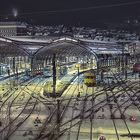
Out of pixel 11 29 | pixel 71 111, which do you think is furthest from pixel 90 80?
pixel 11 29

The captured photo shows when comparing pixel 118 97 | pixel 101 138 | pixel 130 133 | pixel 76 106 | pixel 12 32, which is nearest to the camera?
pixel 101 138

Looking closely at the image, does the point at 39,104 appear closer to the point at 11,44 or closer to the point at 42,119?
the point at 42,119

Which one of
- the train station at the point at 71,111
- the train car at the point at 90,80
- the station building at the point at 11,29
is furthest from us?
the station building at the point at 11,29

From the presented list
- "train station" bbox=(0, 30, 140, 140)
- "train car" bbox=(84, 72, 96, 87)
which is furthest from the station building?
"train car" bbox=(84, 72, 96, 87)

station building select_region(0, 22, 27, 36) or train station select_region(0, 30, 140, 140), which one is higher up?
station building select_region(0, 22, 27, 36)

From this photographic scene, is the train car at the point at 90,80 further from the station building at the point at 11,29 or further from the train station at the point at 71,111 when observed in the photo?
the station building at the point at 11,29

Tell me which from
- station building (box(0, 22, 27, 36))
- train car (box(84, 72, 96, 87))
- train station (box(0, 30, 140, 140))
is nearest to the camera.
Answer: train station (box(0, 30, 140, 140))

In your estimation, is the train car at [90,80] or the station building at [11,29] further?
the station building at [11,29]

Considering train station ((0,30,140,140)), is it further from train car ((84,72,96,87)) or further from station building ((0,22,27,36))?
station building ((0,22,27,36))

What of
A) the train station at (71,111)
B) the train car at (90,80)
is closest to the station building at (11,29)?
the train station at (71,111)

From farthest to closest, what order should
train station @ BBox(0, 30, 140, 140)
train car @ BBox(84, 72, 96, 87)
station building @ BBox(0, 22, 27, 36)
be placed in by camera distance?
station building @ BBox(0, 22, 27, 36)
train car @ BBox(84, 72, 96, 87)
train station @ BBox(0, 30, 140, 140)

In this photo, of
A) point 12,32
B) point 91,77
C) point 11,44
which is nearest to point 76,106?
point 91,77
